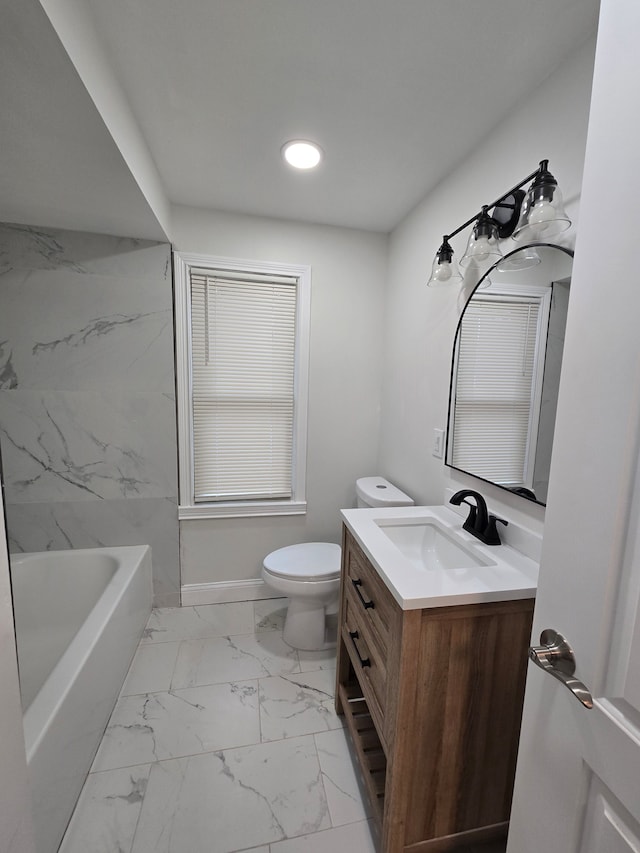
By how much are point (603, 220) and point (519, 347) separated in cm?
76

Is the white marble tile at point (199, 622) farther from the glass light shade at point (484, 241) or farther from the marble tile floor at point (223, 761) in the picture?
the glass light shade at point (484, 241)

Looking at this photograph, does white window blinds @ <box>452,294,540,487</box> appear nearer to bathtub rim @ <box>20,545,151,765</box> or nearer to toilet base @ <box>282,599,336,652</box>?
toilet base @ <box>282,599,336,652</box>

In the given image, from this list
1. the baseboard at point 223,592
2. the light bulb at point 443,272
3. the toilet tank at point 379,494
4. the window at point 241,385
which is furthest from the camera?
the baseboard at point 223,592

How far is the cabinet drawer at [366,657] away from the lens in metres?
1.08

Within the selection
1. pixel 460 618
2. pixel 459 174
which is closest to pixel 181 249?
pixel 459 174

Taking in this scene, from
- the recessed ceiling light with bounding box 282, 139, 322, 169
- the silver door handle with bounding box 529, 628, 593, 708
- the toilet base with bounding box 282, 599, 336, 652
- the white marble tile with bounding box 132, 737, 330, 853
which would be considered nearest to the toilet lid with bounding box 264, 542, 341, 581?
the toilet base with bounding box 282, 599, 336, 652

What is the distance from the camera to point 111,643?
1516 millimetres

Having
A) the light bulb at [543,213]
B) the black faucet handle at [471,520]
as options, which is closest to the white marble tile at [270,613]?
the black faucet handle at [471,520]

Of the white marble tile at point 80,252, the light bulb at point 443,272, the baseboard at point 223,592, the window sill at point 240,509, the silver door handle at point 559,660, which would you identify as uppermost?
the white marble tile at point 80,252

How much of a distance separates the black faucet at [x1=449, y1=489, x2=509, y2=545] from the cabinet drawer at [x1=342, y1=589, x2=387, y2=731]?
1.66ft

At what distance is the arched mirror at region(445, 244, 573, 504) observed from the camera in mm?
1093

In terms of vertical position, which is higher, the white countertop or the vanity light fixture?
the vanity light fixture

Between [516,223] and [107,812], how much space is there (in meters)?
2.41

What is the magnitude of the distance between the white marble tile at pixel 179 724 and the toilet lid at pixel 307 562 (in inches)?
21.0
